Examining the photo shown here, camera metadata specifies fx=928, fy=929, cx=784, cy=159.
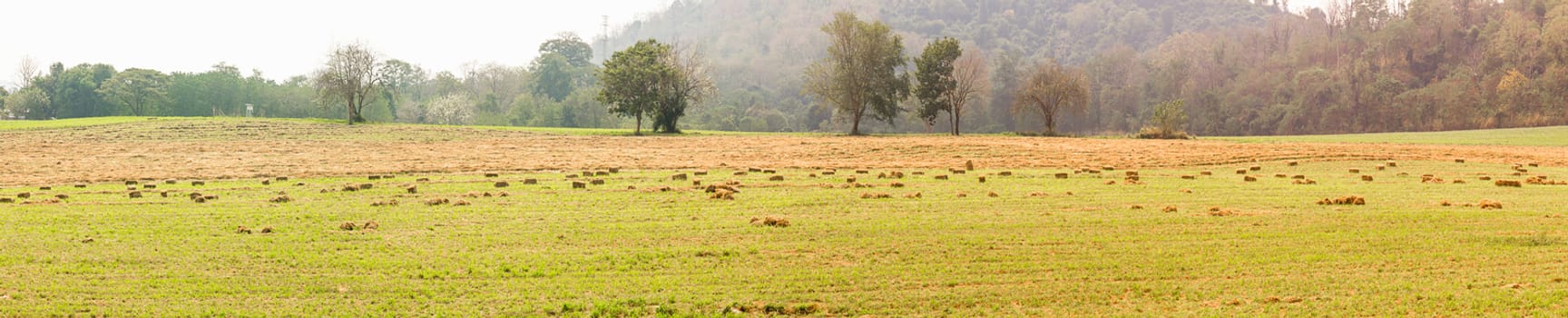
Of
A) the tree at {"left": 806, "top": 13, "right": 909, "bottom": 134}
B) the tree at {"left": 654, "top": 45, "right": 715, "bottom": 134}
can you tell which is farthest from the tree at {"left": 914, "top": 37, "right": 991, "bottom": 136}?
the tree at {"left": 654, "top": 45, "right": 715, "bottom": 134}

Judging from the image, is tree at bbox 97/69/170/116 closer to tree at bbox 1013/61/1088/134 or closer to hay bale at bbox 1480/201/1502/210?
tree at bbox 1013/61/1088/134

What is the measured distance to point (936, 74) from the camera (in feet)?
232

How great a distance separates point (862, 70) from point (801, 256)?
59.4m

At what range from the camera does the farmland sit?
424 inches

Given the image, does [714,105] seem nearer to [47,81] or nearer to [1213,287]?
[47,81]

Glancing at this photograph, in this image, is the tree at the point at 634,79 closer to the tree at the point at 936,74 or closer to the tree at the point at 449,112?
the tree at the point at 936,74

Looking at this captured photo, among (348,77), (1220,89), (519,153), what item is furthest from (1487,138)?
(348,77)

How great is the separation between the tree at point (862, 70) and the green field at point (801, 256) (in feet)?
167

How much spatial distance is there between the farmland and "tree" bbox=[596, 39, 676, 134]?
131 feet

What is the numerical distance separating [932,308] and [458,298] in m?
5.58

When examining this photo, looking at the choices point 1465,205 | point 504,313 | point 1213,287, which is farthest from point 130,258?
point 1465,205

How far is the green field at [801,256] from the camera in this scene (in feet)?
34.9

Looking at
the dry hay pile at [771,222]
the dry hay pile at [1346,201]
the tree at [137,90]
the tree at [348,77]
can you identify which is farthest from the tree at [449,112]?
the dry hay pile at [1346,201]

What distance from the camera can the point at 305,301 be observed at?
35.4ft
